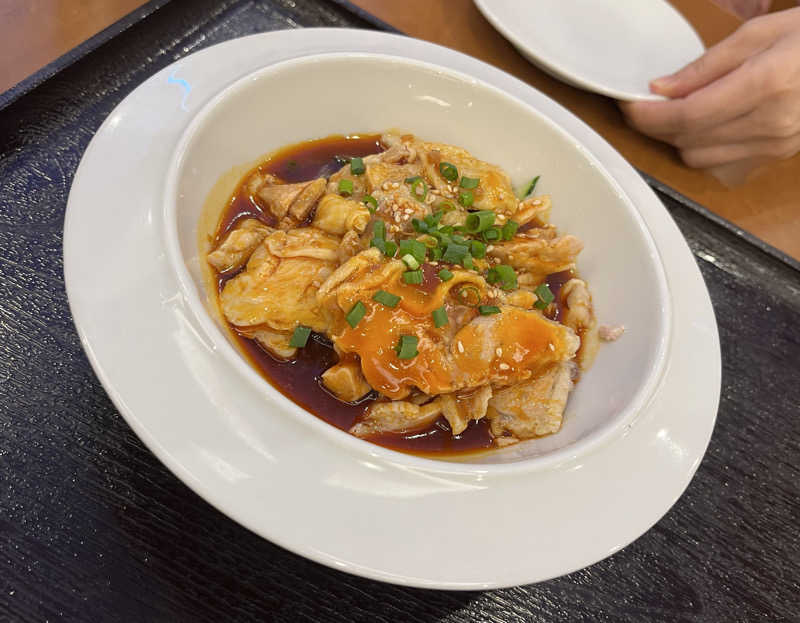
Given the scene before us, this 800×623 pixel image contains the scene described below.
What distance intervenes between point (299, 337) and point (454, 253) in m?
Result: 0.47

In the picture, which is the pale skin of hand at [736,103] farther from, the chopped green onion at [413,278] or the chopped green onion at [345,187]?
the chopped green onion at [413,278]

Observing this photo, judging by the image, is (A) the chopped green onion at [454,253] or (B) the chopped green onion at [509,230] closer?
(A) the chopped green onion at [454,253]

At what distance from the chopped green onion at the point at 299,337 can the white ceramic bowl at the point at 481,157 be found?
0.58 ft

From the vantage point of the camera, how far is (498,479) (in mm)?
1151

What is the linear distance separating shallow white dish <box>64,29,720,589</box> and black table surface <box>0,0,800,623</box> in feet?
0.37

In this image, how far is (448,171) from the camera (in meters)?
1.84

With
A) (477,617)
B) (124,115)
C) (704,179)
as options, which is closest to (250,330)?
(124,115)

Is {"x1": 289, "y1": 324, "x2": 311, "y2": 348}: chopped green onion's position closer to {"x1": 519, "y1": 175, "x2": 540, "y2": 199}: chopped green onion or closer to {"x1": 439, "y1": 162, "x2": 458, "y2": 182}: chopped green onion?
{"x1": 439, "y1": 162, "x2": 458, "y2": 182}: chopped green onion

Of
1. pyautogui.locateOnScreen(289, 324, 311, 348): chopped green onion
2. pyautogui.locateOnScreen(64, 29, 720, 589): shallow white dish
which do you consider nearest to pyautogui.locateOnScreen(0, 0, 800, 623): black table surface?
pyautogui.locateOnScreen(64, 29, 720, 589): shallow white dish

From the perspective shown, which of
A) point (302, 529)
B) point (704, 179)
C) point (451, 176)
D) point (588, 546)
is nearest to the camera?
point (302, 529)

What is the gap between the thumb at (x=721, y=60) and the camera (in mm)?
2549

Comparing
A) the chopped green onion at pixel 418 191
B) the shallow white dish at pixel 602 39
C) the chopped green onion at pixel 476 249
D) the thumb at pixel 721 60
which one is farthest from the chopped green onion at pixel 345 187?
the thumb at pixel 721 60

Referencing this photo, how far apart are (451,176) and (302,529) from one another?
1213 millimetres

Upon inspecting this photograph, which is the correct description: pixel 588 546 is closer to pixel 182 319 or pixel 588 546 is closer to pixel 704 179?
pixel 182 319
